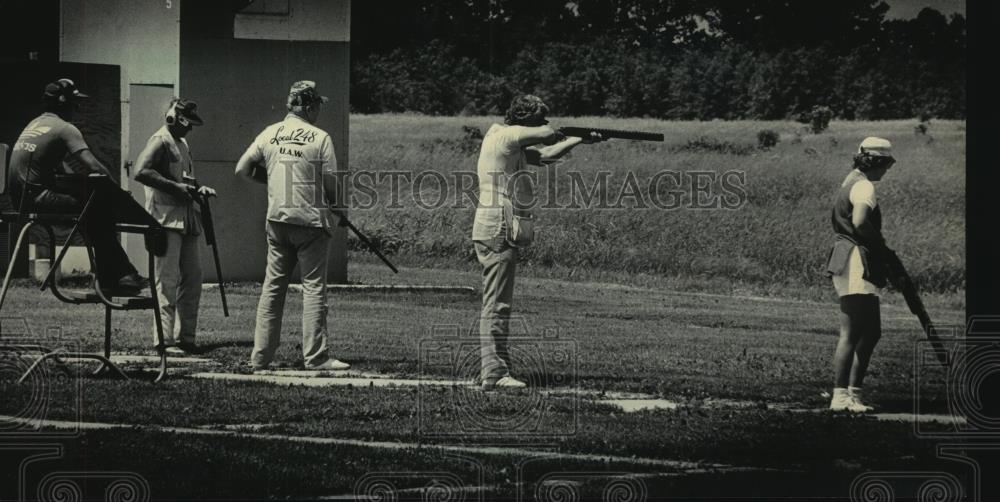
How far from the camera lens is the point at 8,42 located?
964cm

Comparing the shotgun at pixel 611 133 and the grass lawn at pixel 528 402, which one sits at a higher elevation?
the shotgun at pixel 611 133

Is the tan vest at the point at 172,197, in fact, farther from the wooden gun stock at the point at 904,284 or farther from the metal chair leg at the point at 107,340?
the wooden gun stock at the point at 904,284

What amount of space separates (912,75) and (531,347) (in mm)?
3072

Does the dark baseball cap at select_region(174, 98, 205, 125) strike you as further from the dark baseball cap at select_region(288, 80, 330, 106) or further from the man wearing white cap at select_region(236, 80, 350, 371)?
the dark baseball cap at select_region(288, 80, 330, 106)

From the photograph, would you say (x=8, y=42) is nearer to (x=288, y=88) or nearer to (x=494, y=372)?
(x=288, y=88)

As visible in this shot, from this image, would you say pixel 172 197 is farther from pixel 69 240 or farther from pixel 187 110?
pixel 69 240

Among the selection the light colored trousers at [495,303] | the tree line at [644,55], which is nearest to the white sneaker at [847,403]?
the light colored trousers at [495,303]

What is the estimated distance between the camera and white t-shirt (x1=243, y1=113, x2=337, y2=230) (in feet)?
30.4

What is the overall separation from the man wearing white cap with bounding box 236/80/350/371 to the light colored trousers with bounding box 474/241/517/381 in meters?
1.11

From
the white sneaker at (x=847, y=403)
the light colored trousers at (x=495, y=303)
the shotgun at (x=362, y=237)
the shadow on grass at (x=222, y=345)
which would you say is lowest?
the white sneaker at (x=847, y=403)

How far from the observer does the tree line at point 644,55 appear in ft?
33.2

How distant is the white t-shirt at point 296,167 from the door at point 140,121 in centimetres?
123

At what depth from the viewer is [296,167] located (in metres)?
9.26

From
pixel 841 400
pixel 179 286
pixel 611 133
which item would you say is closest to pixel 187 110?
pixel 179 286
